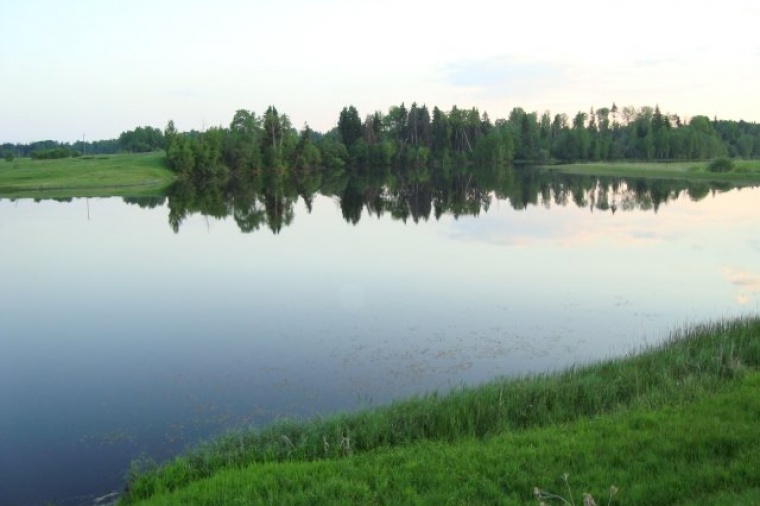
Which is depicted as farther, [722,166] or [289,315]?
[722,166]

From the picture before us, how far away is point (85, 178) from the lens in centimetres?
7812

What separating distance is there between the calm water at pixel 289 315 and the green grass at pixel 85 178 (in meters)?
34.2

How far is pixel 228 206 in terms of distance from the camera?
54969mm

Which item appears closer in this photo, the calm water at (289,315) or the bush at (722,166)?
the calm water at (289,315)

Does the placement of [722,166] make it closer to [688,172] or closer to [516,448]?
[688,172]

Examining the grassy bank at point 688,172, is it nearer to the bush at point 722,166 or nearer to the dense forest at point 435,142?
the bush at point 722,166

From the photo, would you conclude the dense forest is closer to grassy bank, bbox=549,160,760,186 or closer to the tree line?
the tree line

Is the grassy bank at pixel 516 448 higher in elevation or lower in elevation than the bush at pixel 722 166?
lower

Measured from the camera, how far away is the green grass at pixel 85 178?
70625 millimetres

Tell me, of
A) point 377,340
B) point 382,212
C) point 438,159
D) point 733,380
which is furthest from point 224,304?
point 438,159

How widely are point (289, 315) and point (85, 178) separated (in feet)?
226

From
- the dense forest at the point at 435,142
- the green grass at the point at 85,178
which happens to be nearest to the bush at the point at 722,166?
the dense forest at the point at 435,142

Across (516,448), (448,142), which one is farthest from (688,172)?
(516,448)

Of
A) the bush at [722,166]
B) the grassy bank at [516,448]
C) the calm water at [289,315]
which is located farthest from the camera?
the bush at [722,166]
